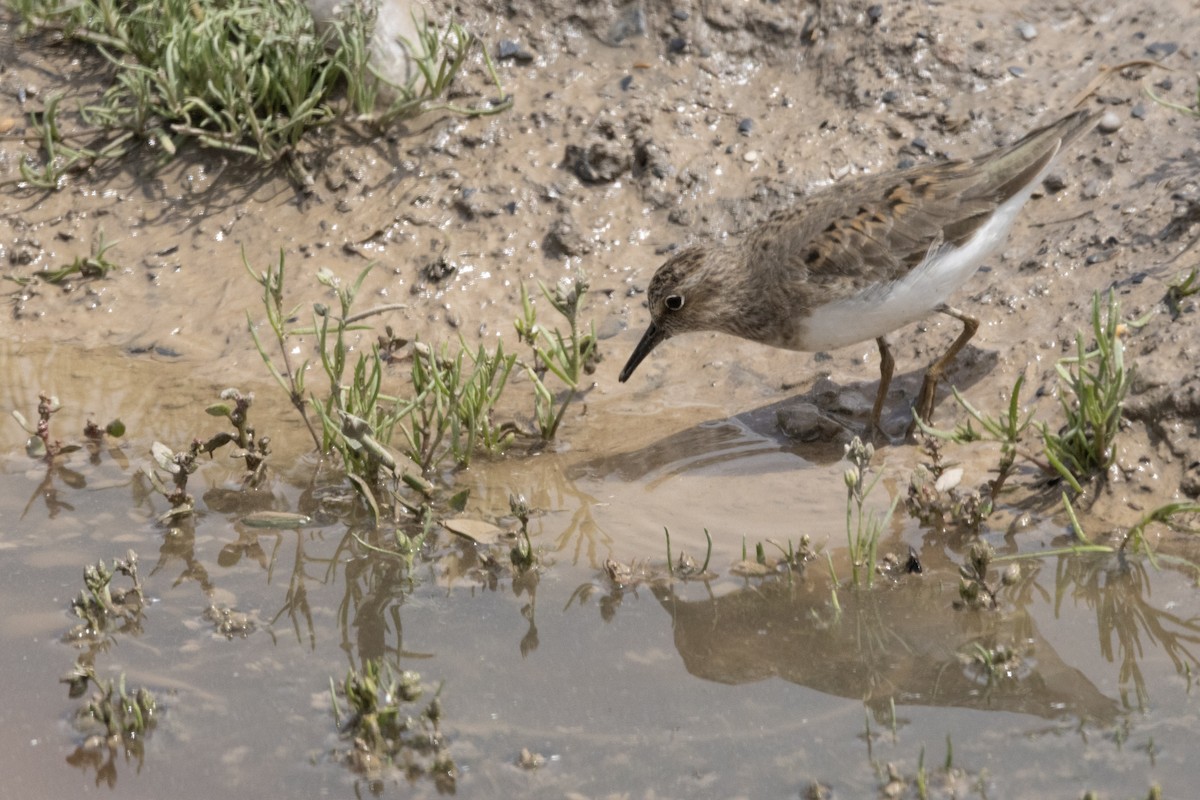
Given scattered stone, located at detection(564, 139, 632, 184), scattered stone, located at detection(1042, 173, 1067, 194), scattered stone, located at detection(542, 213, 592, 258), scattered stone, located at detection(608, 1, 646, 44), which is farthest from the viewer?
scattered stone, located at detection(608, 1, 646, 44)

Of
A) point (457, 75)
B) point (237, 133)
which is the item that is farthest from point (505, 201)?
point (237, 133)

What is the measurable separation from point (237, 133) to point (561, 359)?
2.89 meters

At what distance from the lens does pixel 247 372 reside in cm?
763

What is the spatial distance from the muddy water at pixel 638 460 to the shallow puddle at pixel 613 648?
0.02 m

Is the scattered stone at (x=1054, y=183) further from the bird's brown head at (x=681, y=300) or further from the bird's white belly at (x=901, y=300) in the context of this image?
the bird's brown head at (x=681, y=300)

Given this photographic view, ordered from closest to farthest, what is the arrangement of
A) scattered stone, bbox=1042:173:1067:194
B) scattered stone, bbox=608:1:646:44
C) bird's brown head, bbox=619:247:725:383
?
1. bird's brown head, bbox=619:247:725:383
2. scattered stone, bbox=1042:173:1067:194
3. scattered stone, bbox=608:1:646:44

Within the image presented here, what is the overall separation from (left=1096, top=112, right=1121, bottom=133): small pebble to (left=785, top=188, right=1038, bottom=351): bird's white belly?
4.46 ft

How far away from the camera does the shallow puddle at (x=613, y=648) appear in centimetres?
439

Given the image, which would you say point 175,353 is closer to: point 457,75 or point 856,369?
point 457,75

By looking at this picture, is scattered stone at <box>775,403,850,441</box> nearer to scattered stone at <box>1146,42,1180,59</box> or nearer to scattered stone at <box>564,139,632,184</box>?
scattered stone at <box>564,139,632,184</box>

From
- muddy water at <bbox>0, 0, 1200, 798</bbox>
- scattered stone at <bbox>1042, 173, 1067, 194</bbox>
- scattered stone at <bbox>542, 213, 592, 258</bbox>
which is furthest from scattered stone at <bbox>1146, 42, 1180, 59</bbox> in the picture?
scattered stone at <bbox>542, 213, 592, 258</bbox>

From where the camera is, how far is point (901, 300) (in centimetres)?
655

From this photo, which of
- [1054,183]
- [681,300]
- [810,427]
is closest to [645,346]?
[681,300]

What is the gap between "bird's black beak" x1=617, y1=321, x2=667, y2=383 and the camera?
710cm
